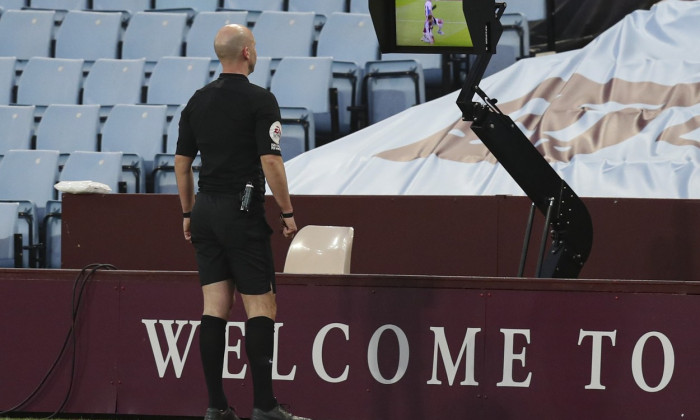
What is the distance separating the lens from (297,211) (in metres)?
6.62

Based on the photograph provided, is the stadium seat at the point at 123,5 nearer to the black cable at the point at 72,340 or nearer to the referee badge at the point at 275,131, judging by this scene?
the black cable at the point at 72,340

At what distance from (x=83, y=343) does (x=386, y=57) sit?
16.3 ft

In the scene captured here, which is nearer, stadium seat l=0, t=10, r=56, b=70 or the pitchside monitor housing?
the pitchside monitor housing

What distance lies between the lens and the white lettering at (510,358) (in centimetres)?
467

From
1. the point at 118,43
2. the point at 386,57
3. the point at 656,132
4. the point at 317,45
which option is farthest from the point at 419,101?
the point at 118,43

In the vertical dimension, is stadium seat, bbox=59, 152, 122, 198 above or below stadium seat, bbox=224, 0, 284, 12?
below

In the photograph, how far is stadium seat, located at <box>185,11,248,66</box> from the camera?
9977 mm

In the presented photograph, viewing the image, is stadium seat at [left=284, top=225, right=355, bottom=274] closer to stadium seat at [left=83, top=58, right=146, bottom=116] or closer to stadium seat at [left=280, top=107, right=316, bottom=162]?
stadium seat at [left=280, top=107, right=316, bottom=162]

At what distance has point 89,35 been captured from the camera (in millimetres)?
10391

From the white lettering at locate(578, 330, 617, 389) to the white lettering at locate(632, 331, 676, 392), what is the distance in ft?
0.36

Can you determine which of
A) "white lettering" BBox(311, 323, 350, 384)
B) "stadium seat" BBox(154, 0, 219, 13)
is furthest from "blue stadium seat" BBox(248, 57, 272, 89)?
"white lettering" BBox(311, 323, 350, 384)

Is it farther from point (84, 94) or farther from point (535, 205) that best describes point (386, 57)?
point (535, 205)

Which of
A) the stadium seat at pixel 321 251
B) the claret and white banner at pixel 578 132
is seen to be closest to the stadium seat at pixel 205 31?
the claret and white banner at pixel 578 132

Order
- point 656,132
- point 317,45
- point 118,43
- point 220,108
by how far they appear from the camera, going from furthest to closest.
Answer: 1. point 118,43
2. point 317,45
3. point 656,132
4. point 220,108
